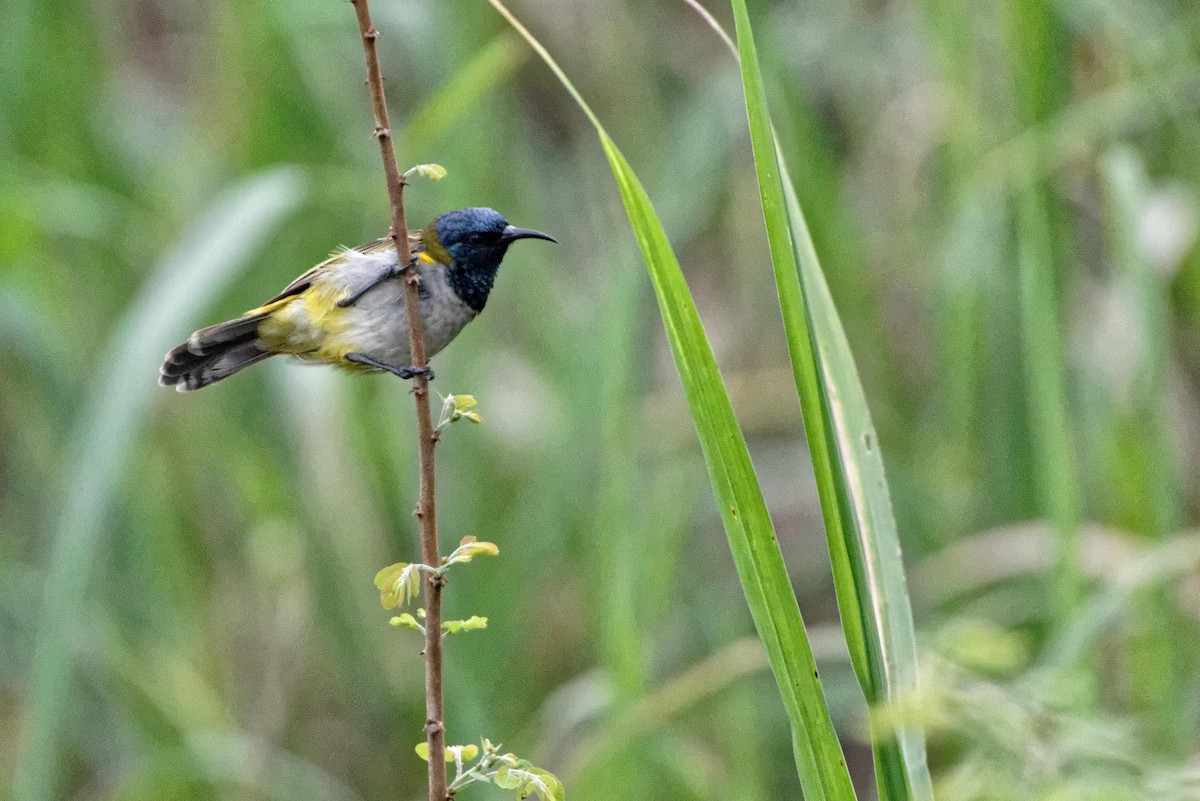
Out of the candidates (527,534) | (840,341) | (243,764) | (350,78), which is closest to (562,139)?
(350,78)

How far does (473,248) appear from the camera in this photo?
7.50 ft

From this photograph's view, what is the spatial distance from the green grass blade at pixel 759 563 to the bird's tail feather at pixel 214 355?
1236 mm

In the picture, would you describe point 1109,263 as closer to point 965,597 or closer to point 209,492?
point 965,597

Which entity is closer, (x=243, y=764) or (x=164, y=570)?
(x=243, y=764)

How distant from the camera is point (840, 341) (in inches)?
60.1

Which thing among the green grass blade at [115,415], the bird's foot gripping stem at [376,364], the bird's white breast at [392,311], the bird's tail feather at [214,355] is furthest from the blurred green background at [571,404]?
the bird's foot gripping stem at [376,364]

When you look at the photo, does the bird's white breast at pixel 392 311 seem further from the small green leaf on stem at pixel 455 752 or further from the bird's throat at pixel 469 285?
the small green leaf on stem at pixel 455 752

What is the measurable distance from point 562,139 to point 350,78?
4.40ft

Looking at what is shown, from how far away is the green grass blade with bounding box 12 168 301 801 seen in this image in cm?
232

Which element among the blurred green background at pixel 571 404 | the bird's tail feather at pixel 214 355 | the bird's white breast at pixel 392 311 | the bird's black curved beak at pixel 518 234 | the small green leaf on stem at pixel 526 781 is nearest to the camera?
the small green leaf on stem at pixel 526 781

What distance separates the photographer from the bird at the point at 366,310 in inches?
88.7

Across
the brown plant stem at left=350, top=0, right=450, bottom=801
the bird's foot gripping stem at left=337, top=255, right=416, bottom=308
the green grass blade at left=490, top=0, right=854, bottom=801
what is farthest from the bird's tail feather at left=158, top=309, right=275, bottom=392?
the green grass blade at left=490, top=0, right=854, bottom=801

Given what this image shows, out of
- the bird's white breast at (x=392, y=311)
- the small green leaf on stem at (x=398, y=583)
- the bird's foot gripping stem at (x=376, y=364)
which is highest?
the bird's white breast at (x=392, y=311)

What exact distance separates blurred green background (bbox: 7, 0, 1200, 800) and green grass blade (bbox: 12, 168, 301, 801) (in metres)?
0.01
